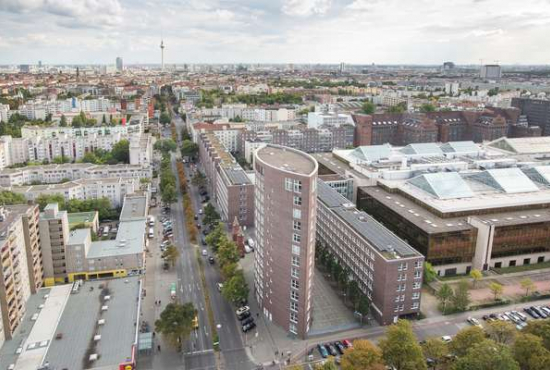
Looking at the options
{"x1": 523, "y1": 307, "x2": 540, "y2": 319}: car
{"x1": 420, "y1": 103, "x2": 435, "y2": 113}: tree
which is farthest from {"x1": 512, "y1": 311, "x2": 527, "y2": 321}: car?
{"x1": 420, "y1": 103, "x2": 435, "y2": 113}: tree

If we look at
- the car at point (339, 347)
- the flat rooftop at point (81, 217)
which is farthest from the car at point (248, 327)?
the flat rooftop at point (81, 217)

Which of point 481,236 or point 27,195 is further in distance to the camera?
point 27,195

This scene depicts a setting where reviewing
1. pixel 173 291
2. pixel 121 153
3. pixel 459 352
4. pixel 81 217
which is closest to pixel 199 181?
pixel 121 153

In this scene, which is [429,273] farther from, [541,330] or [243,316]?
[243,316]

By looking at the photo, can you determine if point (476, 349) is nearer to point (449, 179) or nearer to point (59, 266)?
point (449, 179)

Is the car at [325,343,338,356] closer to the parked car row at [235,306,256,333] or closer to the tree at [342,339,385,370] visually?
the tree at [342,339,385,370]

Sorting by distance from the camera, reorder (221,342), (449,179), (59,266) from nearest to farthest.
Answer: (221,342) → (59,266) → (449,179)

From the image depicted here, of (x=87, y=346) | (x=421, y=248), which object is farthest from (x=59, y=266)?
(x=421, y=248)

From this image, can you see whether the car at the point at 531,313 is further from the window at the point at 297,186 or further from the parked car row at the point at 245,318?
the window at the point at 297,186
